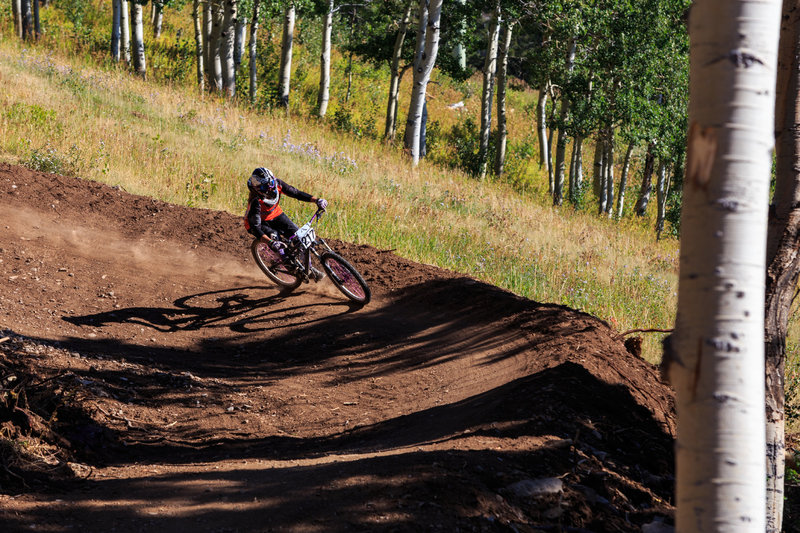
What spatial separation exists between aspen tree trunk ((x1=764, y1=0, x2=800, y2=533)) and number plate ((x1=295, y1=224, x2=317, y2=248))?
6.22 meters

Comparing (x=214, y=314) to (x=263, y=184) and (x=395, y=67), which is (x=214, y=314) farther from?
(x=395, y=67)

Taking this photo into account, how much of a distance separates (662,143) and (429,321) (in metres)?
11.7

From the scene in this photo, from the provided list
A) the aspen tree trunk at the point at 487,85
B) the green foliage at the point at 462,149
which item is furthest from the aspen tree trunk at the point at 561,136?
the green foliage at the point at 462,149

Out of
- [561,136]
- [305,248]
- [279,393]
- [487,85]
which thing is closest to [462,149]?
[487,85]

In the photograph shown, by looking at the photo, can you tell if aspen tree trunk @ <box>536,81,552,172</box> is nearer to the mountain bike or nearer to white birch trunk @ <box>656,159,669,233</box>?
white birch trunk @ <box>656,159,669,233</box>

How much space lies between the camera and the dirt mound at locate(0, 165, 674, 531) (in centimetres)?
393

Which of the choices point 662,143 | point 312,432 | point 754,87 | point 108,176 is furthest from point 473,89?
A: point 754,87

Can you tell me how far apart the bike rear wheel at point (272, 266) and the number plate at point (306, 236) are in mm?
869

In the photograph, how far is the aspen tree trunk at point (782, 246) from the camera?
4.29 metres

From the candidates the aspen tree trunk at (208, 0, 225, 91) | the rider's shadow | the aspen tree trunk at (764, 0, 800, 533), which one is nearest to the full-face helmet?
the rider's shadow

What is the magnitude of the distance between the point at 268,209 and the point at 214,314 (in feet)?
5.69

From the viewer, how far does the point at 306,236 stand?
941 centimetres

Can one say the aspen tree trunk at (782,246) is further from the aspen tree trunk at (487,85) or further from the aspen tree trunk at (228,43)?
the aspen tree trunk at (228,43)

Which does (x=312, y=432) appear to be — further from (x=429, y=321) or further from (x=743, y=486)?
(x=743, y=486)
